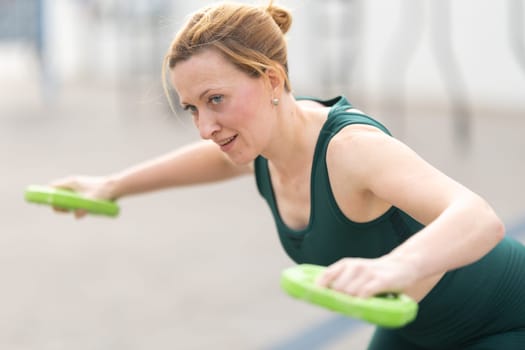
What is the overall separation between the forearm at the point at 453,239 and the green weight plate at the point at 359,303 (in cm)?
8

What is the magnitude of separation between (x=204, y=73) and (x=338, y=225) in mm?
437

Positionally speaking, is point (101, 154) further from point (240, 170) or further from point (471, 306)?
point (471, 306)

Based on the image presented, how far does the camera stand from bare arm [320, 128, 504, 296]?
1263 millimetres

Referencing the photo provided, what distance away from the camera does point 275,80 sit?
1.83 metres

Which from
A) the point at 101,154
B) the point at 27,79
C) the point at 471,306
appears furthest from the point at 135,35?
the point at 471,306

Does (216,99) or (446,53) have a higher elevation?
(446,53)

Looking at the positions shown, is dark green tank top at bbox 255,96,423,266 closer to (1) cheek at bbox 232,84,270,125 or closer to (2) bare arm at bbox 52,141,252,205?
(1) cheek at bbox 232,84,270,125

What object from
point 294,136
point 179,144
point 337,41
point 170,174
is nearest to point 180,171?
point 170,174

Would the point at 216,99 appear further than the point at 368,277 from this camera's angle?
Yes

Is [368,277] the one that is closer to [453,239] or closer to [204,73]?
[453,239]

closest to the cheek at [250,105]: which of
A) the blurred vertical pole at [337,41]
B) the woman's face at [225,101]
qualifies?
the woman's face at [225,101]

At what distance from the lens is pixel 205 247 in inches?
185

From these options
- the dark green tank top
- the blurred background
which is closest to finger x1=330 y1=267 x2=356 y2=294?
the dark green tank top

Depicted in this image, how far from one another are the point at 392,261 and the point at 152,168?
1.18 m
